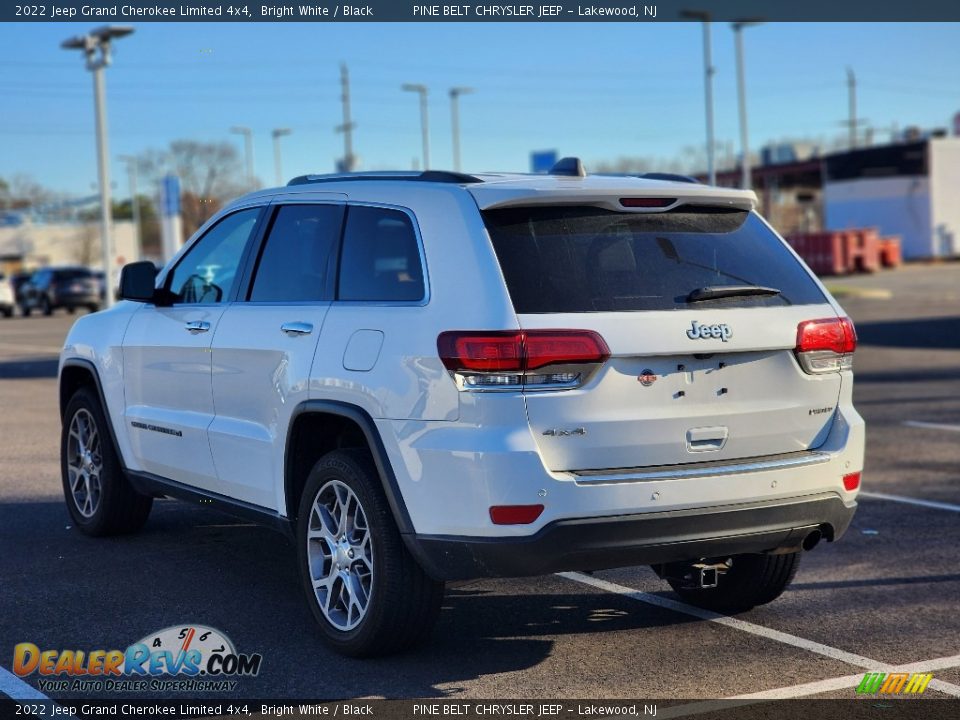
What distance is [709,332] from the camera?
15.8ft

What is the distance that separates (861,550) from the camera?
704 cm

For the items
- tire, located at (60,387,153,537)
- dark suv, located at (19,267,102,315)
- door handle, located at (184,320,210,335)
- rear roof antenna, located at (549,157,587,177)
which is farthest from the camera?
dark suv, located at (19,267,102,315)

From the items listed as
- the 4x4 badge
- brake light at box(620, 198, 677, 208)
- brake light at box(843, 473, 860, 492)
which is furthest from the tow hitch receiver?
brake light at box(620, 198, 677, 208)

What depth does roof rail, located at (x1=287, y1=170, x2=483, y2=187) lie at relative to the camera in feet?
16.8

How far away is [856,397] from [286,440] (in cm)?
969

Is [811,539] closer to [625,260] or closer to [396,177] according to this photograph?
[625,260]

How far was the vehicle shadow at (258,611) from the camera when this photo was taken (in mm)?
4941

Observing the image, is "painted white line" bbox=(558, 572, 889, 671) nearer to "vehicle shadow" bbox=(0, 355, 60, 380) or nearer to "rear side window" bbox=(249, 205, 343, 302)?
"rear side window" bbox=(249, 205, 343, 302)

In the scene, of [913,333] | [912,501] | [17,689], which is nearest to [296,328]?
[17,689]

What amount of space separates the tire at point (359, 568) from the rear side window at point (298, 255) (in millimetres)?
826

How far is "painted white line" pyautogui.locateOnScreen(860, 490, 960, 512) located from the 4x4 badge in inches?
157

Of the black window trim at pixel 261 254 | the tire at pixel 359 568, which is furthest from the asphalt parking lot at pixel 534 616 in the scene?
the black window trim at pixel 261 254

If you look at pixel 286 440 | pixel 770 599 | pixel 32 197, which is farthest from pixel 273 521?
pixel 32 197

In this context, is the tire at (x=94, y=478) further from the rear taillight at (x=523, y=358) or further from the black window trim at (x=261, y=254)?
the rear taillight at (x=523, y=358)
